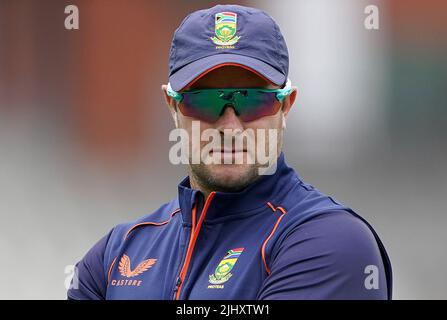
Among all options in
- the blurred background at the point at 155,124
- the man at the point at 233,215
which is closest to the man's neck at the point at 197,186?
the man at the point at 233,215

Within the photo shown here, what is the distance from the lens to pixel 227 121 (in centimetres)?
195

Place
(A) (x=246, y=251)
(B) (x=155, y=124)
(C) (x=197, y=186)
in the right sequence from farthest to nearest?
1. (B) (x=155, y=124)
2. (C) (x=197, y=186)
3. (A) (x=246, y=251)

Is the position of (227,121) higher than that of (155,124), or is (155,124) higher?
(227,121)

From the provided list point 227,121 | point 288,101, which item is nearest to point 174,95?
point 227,121

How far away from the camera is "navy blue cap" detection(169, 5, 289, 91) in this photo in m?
1.92

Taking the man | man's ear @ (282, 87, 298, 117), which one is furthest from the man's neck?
man's ear @ (282, 87, 298, 117)

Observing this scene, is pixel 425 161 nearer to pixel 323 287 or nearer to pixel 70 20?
pixel 70 20

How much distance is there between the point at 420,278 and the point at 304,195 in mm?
2358

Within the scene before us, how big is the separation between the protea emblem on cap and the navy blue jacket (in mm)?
312

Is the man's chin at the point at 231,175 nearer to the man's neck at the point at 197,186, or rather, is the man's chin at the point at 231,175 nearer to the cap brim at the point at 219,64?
the man's neck at the point at 197,186

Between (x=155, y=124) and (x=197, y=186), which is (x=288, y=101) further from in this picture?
(x=155, y=124)

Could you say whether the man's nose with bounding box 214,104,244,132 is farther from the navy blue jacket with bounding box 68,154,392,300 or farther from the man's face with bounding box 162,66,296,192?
the navy blue jacket with bounding box 68,154,392,300

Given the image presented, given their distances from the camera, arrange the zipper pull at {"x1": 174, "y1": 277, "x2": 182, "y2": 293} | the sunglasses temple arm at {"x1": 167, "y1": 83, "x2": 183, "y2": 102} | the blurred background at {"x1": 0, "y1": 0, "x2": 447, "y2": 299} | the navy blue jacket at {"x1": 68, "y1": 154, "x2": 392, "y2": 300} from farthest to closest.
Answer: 1. the blurred background at {"x1": 0, "y1": 0, "x2": 447, "y2": 299}
2. the sunglasses temple arm at {"x1": 167, "y1": 83, "x2": 183, "y2": 102}
3. the zipper pull at {"x1": 174, "y1": 277, "x2": 182, "y2": 293}
4. the navy blue jacket at {"x1": 68, "y1": 154, "x2": 392, "y2": 300}

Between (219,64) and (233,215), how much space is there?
35cm
